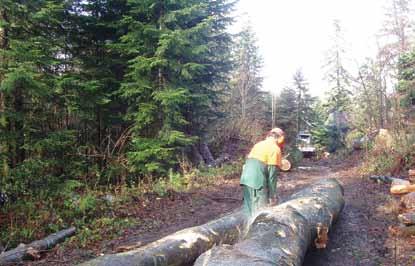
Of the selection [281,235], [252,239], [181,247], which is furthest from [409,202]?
[181,247]

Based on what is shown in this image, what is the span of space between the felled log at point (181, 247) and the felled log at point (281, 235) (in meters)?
0.98

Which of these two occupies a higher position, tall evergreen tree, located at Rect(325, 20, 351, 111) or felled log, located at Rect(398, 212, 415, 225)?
tall evergreen tree, located at Rect(325, 20, 351, 111)

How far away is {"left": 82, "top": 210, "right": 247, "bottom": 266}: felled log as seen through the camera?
4.84 m

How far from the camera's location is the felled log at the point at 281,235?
166 inches

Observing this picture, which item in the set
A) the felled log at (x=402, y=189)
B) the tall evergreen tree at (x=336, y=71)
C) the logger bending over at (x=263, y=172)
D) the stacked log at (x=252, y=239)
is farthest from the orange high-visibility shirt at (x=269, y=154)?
the tall evergreen tree at (x=336, y=71)

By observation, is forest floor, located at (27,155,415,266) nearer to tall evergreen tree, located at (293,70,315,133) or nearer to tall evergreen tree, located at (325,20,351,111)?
tall evergreen tree, located at (325,20,351,111)

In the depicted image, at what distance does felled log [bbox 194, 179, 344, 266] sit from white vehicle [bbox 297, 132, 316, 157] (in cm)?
2214

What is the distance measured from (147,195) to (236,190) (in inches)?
127

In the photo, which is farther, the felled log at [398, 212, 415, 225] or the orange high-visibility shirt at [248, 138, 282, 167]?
the felled log at [398, 212, 415, 225]

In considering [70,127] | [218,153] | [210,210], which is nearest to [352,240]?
[210,210]

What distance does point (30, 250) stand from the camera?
6676 mm

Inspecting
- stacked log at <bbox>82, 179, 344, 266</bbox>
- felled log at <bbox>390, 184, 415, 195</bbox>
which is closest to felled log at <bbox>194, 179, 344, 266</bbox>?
stacked log at <bbox>82, 179, 344, 266</bbox>

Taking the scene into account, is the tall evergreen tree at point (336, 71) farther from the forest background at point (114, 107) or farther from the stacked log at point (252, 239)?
the stacked log at point (252, 239)

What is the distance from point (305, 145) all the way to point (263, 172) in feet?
107
